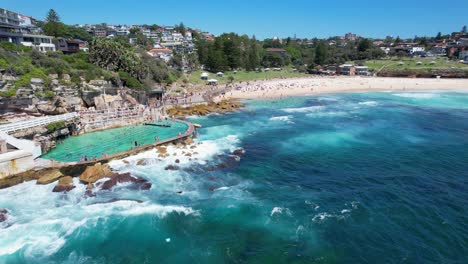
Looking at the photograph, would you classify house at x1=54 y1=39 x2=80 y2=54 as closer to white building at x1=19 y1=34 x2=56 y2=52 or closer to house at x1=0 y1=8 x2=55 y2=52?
white building at x1=19 y1=34 x2=56 y2=52

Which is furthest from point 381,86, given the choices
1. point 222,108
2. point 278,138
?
point 278,138

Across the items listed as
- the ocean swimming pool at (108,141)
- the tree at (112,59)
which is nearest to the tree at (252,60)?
the tree at (112,59)

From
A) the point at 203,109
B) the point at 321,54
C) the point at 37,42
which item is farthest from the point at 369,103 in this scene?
the point at 37,42

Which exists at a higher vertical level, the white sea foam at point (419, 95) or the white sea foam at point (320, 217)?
the white sea foam at point (419, 95)

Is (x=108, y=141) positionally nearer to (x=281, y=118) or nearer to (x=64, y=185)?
(x=64, y=185)

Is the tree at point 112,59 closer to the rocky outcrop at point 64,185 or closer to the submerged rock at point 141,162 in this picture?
the submerged rock at point 141,162
